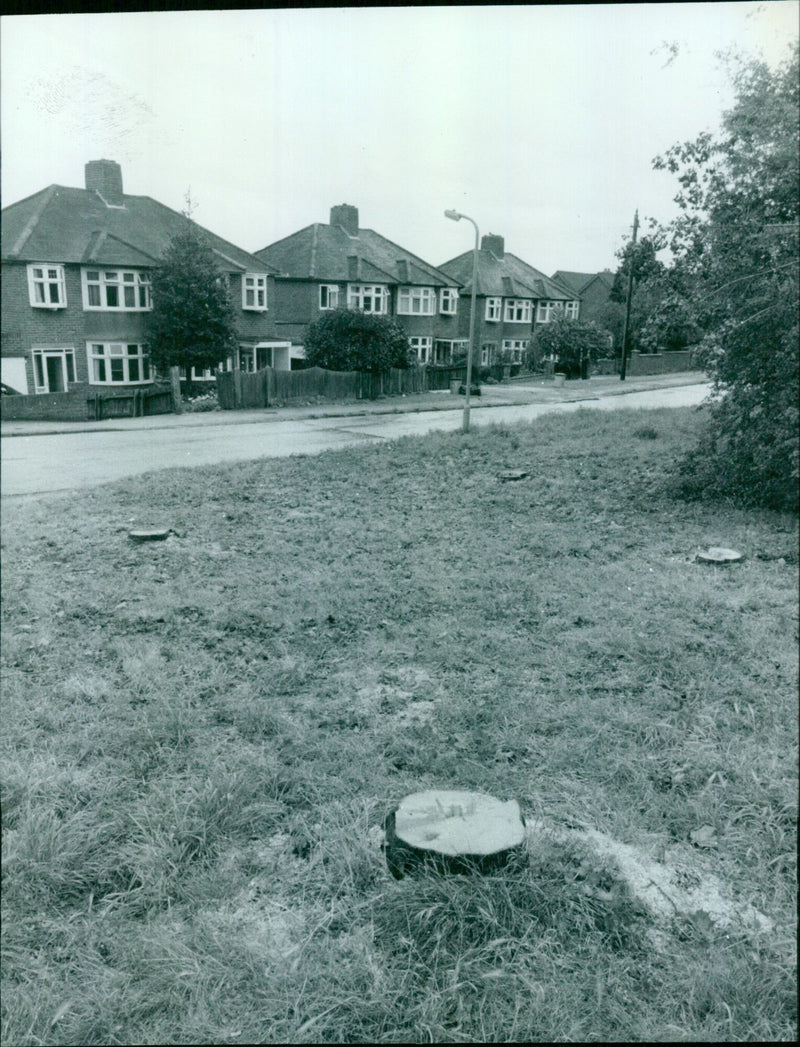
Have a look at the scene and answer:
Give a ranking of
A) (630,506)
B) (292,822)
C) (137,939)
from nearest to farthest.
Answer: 1. (137,939)
2. (292,822)
3. (630,506)

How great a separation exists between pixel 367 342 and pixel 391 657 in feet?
11.8

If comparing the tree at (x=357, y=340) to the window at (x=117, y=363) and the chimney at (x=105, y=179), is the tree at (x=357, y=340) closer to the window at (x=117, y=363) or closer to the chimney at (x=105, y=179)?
the window at (x=117, y=363)

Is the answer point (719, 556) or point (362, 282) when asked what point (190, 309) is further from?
point (719, 556)

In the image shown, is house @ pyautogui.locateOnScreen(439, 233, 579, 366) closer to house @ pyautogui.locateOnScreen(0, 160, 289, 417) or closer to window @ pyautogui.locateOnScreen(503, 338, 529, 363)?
window @ pyautogui.locateOnScreen(503, 338, 529, 363)

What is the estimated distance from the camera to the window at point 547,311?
730 cm

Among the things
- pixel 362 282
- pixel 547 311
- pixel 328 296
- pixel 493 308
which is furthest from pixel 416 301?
pixel 547 311

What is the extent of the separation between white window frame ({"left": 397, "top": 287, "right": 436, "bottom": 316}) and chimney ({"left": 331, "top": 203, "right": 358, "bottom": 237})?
3.09 ft

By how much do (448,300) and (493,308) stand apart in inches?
19.8

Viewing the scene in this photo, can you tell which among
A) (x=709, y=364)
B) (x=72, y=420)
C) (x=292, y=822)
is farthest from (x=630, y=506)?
(x=72, y=420)

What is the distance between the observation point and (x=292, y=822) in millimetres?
3383

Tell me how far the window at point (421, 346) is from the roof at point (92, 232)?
152 cm

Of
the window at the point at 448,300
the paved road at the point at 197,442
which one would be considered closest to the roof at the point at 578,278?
the window at the point at 448,300

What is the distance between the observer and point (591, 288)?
288 inches

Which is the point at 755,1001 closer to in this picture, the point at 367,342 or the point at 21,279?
the point at 21,279
